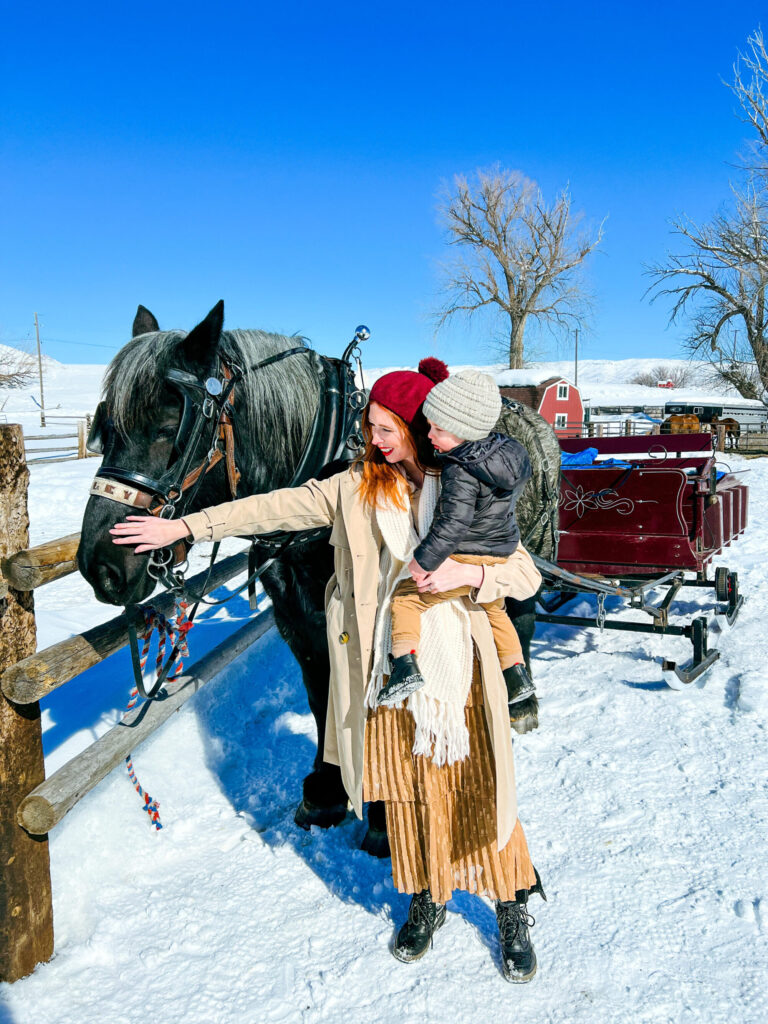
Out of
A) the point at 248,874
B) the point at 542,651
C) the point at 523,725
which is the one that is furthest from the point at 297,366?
the point at 542,651

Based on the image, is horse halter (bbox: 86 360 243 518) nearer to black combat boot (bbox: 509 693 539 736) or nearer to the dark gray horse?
the dark gray horse

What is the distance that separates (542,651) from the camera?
197 inches

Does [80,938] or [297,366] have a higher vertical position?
[297,366]

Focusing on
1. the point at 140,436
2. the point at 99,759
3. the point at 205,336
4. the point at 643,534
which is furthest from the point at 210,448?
the point at 643,534

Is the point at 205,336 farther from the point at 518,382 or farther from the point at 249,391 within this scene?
the point at 518,382

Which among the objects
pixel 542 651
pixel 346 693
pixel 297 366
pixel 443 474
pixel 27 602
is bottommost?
pixel 542 651

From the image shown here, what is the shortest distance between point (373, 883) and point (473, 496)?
165 cm

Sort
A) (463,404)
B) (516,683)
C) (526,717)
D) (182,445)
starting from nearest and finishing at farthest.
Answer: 1. (463,404)
2. (182,445)
3. (516,683)
4. (526,717)

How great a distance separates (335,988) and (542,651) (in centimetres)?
330

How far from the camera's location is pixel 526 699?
3438 mm

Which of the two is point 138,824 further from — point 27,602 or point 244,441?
point 244,441

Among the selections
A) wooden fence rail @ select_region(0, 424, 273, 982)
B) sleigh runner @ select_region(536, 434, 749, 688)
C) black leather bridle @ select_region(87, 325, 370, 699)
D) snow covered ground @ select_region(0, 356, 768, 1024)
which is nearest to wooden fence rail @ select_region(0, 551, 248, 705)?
wooden fence rail @ select_region(0, 424, 273, 982)

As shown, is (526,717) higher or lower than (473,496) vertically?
lower

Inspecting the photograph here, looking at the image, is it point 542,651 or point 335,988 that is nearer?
point 335,988
